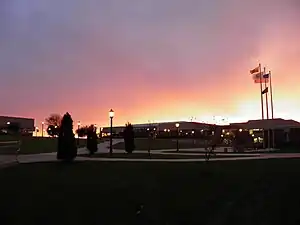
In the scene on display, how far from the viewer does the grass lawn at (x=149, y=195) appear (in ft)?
42.2

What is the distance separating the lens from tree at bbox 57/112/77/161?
83.5 feet

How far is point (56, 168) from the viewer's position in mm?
21719

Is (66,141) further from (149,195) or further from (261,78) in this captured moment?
(261,78)

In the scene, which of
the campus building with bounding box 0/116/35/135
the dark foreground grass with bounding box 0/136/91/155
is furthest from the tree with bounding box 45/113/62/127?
the dark foreground grass with bounding box 0/136/91/155

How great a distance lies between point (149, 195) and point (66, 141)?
447 inches

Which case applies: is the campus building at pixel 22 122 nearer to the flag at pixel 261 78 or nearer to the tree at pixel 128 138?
the flag at pixel 261 78

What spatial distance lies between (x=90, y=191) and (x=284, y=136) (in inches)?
2245

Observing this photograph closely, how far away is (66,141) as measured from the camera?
1011 inches

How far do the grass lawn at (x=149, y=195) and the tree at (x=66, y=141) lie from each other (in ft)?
12.7

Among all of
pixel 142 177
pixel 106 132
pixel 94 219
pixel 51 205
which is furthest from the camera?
pixel 106 132

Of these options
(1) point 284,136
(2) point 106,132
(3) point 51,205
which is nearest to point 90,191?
(3) point 51,205

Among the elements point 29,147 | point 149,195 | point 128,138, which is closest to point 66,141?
point 149,195

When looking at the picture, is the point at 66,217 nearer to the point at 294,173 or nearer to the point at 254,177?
the point at 254,177

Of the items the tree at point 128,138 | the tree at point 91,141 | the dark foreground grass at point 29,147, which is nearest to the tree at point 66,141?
the tree at point 91,141
